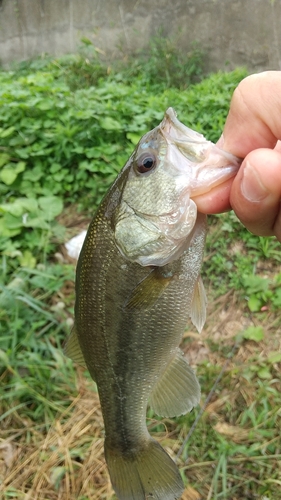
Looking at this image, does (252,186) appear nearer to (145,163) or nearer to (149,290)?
(145,163)

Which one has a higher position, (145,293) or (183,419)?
(145,293)

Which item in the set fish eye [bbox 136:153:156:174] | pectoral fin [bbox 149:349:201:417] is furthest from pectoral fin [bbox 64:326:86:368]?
fish eye [bbox 136:153:156:174]

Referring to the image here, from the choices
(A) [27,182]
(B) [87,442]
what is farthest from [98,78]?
(B) [87,442]

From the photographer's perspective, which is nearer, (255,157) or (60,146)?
(255,157)

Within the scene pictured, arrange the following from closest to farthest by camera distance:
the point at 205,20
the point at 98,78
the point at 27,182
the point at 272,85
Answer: the point at 272,85 < the point at 27,182 < the point at 205,20 < the point at 98,78

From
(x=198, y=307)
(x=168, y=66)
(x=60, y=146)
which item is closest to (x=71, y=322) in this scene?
(x=198, y=307)

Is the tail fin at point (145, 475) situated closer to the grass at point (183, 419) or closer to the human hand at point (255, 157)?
the grass at point (183, 419)

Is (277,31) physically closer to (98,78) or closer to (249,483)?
(98,78)

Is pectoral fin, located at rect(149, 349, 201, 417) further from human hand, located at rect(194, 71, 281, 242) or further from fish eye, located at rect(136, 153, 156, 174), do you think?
fish eye, located at rect(136, 153, 156, 174)
